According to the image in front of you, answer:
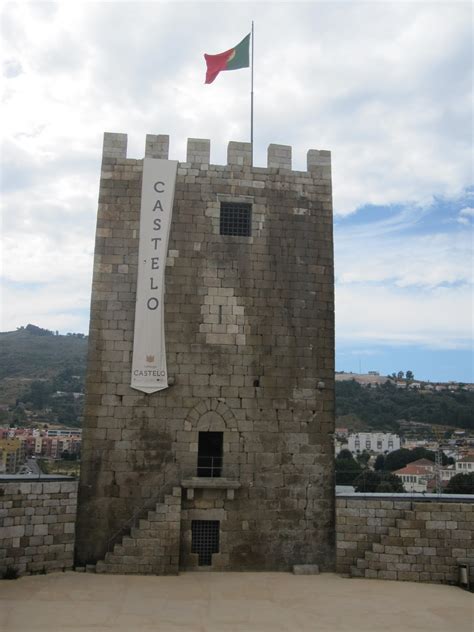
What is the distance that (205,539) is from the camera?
11.6 m

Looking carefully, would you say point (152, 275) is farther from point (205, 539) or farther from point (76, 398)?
point (76, 398)

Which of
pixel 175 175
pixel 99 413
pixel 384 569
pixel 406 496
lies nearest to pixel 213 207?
pixel 175 175

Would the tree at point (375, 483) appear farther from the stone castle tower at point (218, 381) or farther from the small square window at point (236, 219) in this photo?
the small square window at point (236, 219)

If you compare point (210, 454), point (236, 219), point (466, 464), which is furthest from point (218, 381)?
point (466, 464)

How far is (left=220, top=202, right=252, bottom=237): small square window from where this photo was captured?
13.0 m

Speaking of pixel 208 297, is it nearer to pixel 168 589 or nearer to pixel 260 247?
pixel 260 247

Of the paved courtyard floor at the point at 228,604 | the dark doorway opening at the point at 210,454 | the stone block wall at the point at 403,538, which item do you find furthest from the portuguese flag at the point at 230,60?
the paved courtyard floor at the point at 228,604

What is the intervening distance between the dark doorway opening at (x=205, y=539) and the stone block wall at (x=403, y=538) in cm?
263

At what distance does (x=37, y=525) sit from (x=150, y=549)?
90.6 inches

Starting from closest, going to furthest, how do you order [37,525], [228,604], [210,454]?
[228,604], [37,525], [210,454]

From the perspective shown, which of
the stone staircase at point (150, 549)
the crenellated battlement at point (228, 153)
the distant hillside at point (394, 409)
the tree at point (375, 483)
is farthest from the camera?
the distant hillside at point (394, 409)

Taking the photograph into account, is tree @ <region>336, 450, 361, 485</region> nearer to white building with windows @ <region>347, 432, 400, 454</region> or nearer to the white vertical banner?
white building with windows @ <region>347, 432, 400, 454</region>

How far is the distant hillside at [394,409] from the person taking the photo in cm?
8988

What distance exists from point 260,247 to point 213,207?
145 cm
